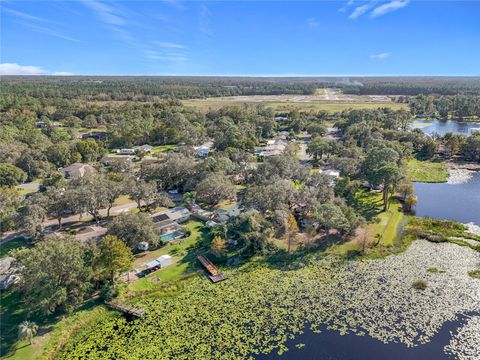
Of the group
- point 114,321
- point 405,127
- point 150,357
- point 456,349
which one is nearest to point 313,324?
point 456,349

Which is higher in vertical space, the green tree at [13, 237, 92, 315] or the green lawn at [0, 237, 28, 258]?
the green tree at [13, 237, 92, 315]

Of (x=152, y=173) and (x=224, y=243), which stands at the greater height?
(x=152, y=173)

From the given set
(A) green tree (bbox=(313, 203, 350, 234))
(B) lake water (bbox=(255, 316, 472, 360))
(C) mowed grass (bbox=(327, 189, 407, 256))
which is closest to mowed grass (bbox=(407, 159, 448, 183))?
(C) mowed grass (bbox=(327, 189, 407, 256))

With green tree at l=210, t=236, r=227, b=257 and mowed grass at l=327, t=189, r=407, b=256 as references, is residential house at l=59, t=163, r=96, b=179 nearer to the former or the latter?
green tree at l=210, t=236, r=227, b=257

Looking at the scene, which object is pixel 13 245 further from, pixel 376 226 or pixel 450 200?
pixel 450 200

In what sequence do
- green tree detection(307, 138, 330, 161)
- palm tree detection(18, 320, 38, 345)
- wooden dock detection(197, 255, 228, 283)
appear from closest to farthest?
1. palm tree detection(18, 320, 38, 345)
2. wooden dock detection(197, 255, 228, 283)
3. green tree detection(307, 138, 330, 161)

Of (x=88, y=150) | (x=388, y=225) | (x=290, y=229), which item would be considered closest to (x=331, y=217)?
(x=290, y=229)

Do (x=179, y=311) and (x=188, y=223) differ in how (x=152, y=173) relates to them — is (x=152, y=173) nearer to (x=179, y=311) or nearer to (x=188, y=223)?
(x=188, y=223)
